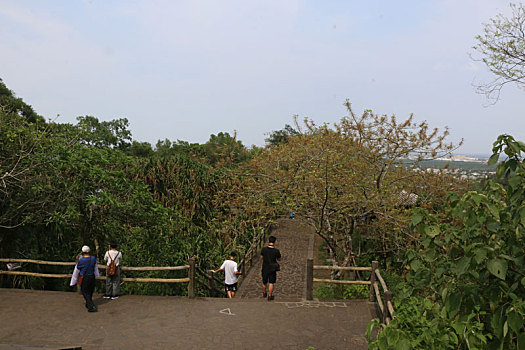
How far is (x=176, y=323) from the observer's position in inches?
271

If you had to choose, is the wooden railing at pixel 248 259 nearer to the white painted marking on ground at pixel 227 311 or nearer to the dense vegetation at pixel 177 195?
the dense vegetation at pixel 177 195

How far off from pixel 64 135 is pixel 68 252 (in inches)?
149

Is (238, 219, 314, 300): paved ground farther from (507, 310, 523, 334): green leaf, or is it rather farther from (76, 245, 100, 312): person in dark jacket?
(507, 310, 523, 334): green leaf

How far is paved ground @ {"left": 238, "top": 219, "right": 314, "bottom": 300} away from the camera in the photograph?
37.7ft

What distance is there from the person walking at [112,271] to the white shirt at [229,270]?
2462 mm

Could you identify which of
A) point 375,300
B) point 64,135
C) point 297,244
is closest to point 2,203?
point 64,135

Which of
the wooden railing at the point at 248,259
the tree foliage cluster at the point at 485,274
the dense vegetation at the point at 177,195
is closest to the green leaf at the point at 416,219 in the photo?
the tree foliage cluster at the point at 485,274

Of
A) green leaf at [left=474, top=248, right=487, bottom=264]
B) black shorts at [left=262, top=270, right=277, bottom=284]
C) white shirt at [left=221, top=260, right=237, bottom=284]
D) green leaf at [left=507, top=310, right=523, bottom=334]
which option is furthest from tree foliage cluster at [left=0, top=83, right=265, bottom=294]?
green leaf at [left=507, top=310, right=523, bottom=334]

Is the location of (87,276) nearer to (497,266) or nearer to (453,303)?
(453,303)

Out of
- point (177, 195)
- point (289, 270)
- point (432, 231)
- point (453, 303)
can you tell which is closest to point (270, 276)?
point (289, 270)

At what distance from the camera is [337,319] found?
7.20 metres

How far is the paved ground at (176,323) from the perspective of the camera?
20.1ft

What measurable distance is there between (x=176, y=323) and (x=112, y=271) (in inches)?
84.4

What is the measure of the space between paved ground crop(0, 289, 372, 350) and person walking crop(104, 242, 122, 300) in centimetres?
21
